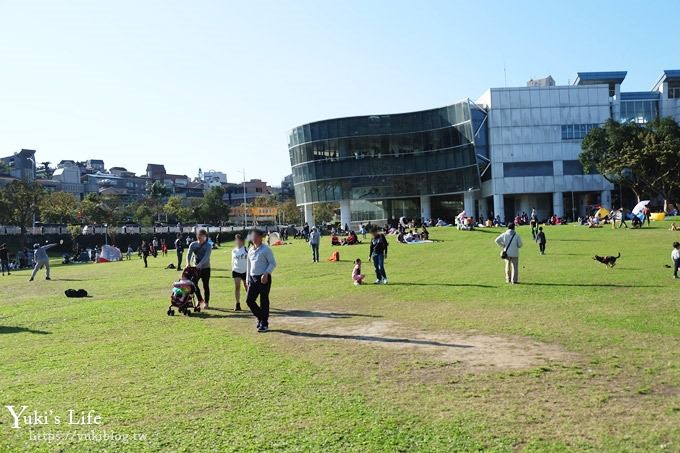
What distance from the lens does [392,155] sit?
84.1m

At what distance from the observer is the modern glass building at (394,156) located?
8044cm

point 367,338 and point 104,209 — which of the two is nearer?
point 367,338

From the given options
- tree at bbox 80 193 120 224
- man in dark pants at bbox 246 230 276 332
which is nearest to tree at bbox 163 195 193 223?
tree at bbox 80 193 120 224

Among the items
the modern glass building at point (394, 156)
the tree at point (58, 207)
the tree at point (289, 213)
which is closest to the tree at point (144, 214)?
the tree at point (58, 207)

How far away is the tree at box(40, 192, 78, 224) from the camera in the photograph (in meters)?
75.3

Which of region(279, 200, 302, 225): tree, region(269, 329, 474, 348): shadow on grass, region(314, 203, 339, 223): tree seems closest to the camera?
region(269, 329, 474, 348): shadow on grass

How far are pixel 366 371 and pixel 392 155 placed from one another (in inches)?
3048

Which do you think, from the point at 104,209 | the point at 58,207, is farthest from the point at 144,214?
the point at 58,207

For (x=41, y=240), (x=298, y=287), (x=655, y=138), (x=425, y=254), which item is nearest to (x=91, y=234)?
(x=41, y=240)

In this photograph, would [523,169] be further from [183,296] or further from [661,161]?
[183,296]

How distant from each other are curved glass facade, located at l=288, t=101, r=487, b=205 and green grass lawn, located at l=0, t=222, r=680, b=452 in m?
65.8

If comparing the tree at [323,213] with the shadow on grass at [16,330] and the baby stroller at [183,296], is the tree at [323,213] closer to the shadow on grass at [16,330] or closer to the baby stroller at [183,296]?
the baby stroller at [183,296]

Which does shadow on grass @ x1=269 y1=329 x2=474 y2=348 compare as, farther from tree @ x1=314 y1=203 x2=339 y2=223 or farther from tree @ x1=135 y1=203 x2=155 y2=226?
tree @ x1=314 y1=203 x2=339 y2=223

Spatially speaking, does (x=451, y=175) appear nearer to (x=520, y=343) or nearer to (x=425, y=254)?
(x=425, y=254)
